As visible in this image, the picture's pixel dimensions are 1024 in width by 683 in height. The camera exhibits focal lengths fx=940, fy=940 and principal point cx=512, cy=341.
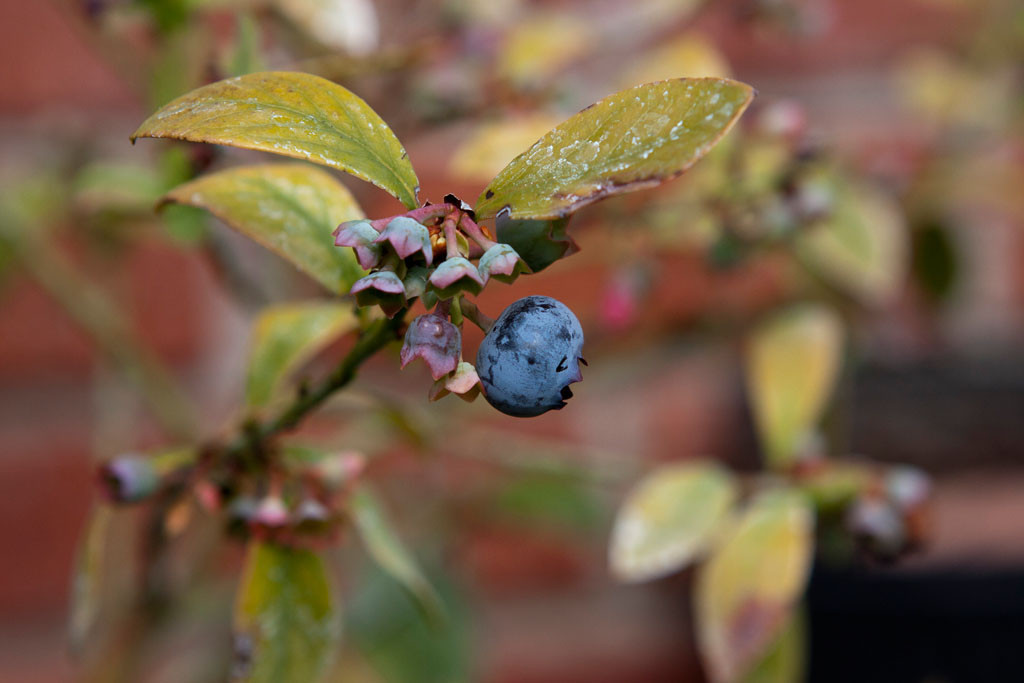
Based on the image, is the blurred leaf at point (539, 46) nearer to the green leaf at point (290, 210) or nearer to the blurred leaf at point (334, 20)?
the blurred leaf at point (334, 20)

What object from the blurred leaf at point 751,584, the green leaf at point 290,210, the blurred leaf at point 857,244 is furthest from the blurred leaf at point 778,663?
the green leaf at point 290,210

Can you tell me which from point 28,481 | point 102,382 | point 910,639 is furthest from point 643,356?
point 28,481

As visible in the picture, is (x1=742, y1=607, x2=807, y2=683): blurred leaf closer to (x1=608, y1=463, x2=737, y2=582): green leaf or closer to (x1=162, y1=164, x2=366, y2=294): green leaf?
(x1=608, y1=463, x2=737, y2=582): green leaf

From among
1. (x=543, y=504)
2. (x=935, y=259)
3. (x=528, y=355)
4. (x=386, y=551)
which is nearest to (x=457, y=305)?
(x=528, y=355)

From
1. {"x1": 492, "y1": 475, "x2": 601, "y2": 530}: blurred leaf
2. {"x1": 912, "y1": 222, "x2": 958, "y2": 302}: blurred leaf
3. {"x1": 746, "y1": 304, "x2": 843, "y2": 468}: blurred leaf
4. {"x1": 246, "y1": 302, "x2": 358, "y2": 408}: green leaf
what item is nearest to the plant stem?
{"x1": 246, "y1": 302, "x2": 358, "y2": 408}: green leaf

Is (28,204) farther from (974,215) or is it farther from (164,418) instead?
(974,215)

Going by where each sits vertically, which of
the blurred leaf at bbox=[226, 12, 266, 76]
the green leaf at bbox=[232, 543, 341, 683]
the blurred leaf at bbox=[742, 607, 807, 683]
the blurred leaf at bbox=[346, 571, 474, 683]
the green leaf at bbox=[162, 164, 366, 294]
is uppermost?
the blurred leaf at bbox=[226, 12, 266, 76]

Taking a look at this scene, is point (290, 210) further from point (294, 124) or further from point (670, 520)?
point (670, 520)

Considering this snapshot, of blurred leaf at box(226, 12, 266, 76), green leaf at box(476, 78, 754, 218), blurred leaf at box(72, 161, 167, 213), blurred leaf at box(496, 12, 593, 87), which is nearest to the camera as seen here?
green leaf at box(476, 78, 754, 218)
